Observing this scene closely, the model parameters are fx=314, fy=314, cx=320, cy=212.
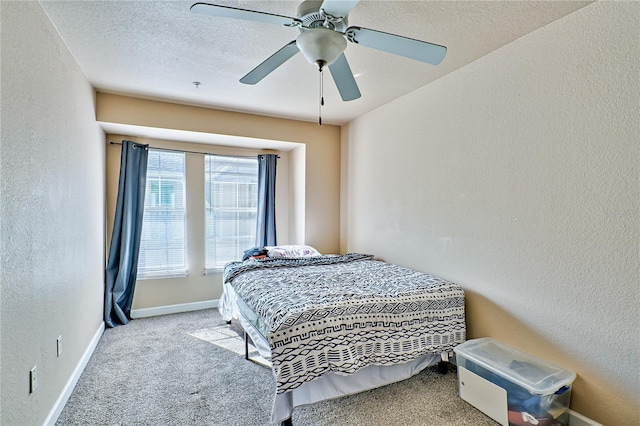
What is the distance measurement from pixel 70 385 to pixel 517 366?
9.70 feet

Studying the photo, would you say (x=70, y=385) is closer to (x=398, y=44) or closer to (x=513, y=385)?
(x=513, y=385)

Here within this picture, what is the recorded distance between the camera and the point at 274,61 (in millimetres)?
1813

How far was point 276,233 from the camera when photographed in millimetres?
4484

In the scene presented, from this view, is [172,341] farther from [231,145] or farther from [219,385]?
[231,145]

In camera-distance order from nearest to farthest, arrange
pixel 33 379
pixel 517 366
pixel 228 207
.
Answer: pixel 33 379 < pixel 517 366 < pixel 228 207

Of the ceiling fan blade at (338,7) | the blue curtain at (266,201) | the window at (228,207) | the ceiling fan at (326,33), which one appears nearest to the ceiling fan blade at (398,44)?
the ceiling fan at (326,33)

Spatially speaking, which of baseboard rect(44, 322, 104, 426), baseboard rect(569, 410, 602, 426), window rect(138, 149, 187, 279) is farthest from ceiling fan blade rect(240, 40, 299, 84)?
baseboard rect(569, 410, 602, 426)

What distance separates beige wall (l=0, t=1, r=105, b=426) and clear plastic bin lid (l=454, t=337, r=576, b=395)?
249 centimetres

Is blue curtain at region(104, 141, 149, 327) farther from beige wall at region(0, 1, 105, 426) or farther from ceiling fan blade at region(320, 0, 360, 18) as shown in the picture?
ceiling fan blade at region(320, 0, 360, 18)

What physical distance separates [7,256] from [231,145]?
3014 millimetres

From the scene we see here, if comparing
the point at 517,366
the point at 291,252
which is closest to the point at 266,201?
the point at 291,252

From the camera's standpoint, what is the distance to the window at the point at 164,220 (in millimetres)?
3850

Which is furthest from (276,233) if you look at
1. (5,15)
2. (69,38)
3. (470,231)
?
(5,15)

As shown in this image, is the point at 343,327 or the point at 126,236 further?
the point at 126,236
